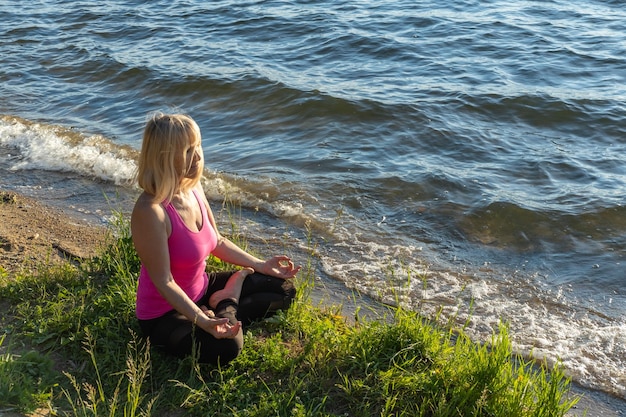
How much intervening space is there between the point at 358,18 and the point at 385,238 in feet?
28.2

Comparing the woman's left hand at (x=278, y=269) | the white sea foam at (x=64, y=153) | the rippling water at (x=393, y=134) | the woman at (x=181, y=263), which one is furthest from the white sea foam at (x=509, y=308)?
the white sea foam at (x=64, y=153)

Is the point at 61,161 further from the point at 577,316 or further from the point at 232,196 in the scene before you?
the point at 577,316

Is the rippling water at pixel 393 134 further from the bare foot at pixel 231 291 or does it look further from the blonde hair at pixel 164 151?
the blonde hair at pixel 164 151

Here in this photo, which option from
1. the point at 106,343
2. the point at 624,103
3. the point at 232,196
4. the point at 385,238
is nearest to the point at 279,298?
the point at 106,343

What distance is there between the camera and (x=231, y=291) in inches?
175

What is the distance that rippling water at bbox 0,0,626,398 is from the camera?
6016 millimetres

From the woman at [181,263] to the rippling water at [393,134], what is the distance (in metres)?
1.32

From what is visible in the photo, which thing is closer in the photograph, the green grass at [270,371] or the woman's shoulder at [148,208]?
the green grass at [270,371]

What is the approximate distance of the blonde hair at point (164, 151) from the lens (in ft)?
12.8

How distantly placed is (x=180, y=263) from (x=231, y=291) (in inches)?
16.4

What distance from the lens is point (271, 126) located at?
31.5 feet

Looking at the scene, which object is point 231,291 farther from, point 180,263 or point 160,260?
point 160,260

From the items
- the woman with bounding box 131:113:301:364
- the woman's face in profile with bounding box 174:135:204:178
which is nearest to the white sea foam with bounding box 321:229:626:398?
the woman with bounding box 131:113:301:364

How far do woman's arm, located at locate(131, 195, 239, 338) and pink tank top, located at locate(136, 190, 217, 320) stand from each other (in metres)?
0.09
